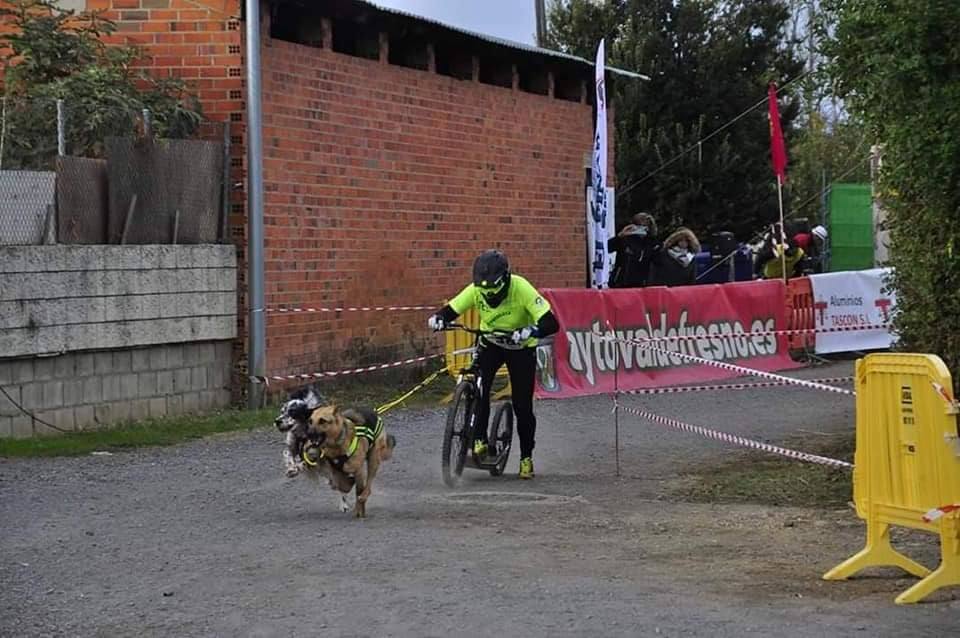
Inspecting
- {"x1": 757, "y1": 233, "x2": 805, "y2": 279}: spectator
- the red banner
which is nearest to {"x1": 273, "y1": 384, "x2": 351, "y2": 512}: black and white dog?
the red banner

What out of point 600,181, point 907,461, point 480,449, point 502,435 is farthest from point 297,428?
point 600,181

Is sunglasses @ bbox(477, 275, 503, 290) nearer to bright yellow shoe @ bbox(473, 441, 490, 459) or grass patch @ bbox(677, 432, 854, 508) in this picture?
bright yellow shoe @ bbox(473, 441, 490, 459)

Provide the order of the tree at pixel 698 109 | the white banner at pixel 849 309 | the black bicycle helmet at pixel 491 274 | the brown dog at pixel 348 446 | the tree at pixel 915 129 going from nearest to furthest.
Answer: the tree at pixel 915 129 < the brown dog at pixel 348 446 < the black bicycle helmet at pixel 491 274 < the white banner at pixel 849 309 < the tree at pixel 698 109

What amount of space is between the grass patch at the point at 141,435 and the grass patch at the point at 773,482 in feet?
15.6

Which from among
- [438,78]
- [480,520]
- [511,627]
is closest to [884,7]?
[480,520]

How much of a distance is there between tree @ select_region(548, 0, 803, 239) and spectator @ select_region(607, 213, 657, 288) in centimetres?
1210

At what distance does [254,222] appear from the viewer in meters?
A: 15.1

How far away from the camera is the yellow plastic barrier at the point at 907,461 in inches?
281

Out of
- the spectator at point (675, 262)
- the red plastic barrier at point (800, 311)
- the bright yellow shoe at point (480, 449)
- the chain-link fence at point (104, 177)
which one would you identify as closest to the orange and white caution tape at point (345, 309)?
the chain-link fence at point (104, 177)

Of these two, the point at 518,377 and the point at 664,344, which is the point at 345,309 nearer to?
the point at 664,344

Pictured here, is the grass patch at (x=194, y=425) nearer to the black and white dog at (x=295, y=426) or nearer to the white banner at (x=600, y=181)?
the white banner at (x=600, y=181)

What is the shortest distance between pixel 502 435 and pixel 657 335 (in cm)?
734

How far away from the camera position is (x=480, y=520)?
30.6 ft

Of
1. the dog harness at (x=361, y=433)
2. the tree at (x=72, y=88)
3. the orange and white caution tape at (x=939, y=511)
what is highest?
the tree at (x=72, y=88)
